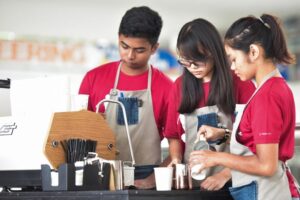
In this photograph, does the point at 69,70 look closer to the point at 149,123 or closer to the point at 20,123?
the point at 149,123

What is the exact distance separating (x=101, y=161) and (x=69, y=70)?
3.26 m

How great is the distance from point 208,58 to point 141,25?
479 millimetres

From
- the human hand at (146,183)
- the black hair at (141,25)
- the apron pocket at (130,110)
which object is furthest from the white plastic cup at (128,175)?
the black hair at (141,25)

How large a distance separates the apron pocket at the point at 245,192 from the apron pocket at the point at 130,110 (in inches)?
31.5

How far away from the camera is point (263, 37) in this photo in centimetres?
184

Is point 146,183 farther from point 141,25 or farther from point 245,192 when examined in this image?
point 141,25

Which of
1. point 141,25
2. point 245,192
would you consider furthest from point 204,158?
point 141,25

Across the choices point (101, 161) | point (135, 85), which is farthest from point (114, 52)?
point (101, 161)

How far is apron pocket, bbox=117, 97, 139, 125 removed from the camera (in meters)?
2.53

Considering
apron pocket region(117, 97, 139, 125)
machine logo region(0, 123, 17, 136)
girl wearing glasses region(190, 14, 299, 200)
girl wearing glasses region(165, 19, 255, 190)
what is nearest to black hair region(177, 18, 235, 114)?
girl wearing glasses region(165, 19, 255, 190)

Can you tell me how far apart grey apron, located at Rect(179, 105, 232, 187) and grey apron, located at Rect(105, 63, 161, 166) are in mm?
325

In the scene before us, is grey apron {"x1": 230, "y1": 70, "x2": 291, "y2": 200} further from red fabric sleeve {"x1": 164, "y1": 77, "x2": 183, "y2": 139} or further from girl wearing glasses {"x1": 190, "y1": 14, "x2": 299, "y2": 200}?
red fabric sleeve {"x1": 164, "y1": 77, "x2": 183, "y2": 139}

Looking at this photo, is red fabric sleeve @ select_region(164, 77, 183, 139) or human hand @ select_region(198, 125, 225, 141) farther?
red fabric sleeve @ select_region(164, 77, 183, 139)

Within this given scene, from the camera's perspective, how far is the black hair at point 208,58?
216 cm
